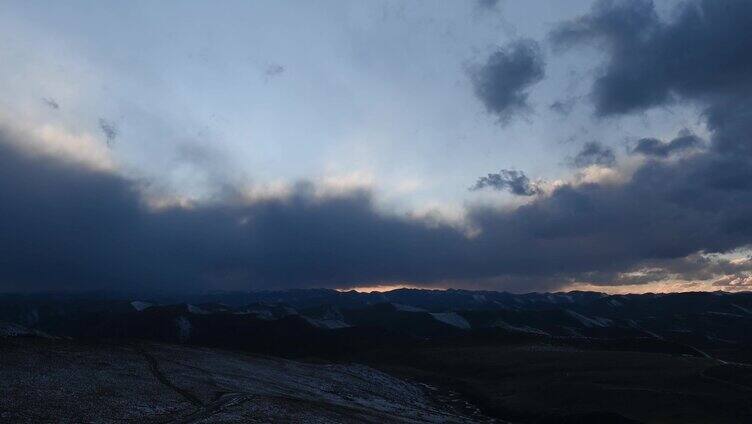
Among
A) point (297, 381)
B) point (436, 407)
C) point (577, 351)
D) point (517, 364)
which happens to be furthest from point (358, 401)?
point (577, 351)

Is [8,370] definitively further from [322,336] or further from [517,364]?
[322,336]

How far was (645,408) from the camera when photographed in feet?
245

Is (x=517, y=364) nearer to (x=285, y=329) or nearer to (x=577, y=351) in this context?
(x=577, y=351)

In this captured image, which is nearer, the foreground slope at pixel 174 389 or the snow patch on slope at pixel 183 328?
the foreground slope at pixel 174 389

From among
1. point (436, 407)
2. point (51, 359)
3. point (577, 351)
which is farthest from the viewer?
point (577, 351)

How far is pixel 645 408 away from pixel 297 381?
1877 inches

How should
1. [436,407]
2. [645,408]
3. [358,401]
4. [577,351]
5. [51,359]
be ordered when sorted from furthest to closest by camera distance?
1. [577,351]
2. [436,407]
3. [645,408]
4. [358,401]
5. [51,359]

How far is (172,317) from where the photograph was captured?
199m

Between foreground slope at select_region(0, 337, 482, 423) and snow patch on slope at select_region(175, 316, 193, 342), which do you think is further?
snow patch on slope at select_region(175, 316, 193, 342)

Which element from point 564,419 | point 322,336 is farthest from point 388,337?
point 564,419

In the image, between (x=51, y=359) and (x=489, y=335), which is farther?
(x=489, y=335)

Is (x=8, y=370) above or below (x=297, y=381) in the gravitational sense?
above

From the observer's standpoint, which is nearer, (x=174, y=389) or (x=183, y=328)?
(x=174, y=389)

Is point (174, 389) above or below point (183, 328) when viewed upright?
above
